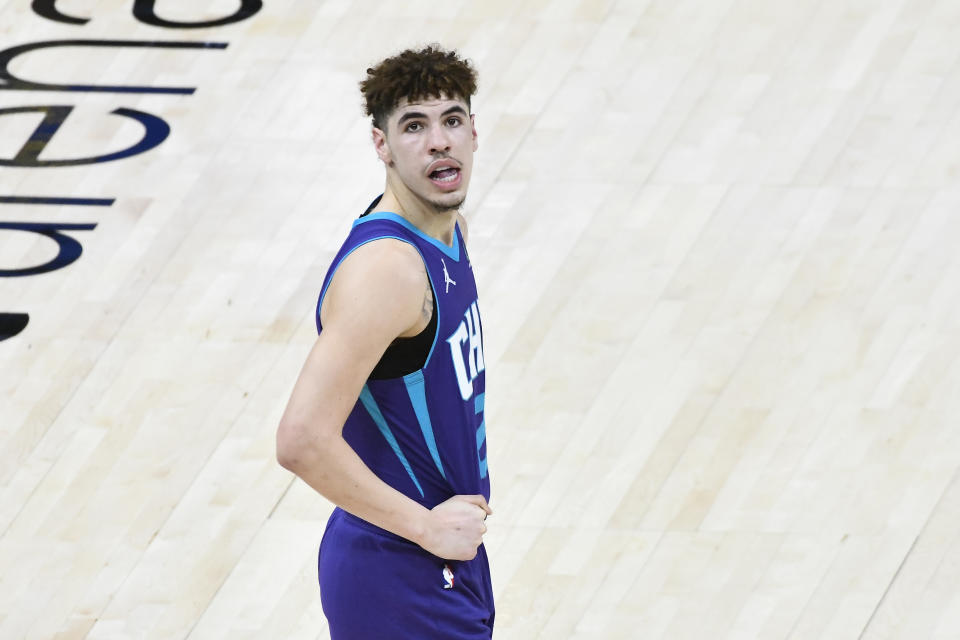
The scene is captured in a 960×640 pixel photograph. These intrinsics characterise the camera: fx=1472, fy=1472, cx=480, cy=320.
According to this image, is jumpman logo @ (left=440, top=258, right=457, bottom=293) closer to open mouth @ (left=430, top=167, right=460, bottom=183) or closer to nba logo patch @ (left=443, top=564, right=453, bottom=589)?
open mouth @ (left=430, top=167, right=460, bottom=183)

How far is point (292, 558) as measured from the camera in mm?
3834

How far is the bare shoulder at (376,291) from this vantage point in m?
2.14

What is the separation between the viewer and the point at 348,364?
2.14 meters

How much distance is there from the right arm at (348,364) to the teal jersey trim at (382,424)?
91mm

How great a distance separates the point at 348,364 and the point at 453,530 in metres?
0.35

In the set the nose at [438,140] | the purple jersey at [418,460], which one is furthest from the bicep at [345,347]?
the nose at [438,140]

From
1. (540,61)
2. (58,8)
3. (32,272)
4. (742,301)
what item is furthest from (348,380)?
(58,8)

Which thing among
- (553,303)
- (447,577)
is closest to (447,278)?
(447,577)

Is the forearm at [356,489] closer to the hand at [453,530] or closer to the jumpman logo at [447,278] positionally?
the hand at [453,530]

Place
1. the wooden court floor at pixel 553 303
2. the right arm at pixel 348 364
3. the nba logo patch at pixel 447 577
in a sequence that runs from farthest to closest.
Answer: the wooden court floor at pixel 553 303 → the nba logo patch at pixel 447 577 → the right arm at pixel 348 364

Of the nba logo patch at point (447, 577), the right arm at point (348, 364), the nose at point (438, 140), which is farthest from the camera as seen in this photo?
the nba logo patch at point (447, 577)

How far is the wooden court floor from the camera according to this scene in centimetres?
375

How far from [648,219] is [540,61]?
3.01 ft

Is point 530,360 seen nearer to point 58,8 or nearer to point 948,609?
point 948,609
